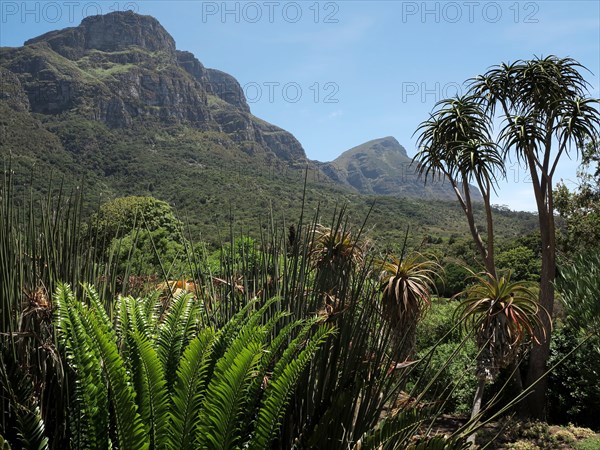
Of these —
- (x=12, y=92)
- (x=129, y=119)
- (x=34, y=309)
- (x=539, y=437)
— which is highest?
(x=12, y=92)

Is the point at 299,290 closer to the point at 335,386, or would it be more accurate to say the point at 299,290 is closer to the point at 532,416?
the point at 335,386

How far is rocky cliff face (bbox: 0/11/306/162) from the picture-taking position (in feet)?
378

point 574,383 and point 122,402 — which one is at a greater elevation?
point 122,402

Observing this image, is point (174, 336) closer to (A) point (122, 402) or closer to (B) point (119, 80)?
(A) point (122, 402)

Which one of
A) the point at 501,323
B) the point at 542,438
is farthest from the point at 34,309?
the point at 542,438

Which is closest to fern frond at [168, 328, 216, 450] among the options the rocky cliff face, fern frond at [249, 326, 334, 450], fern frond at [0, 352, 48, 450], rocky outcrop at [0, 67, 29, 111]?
fern frond at [249, 326, 334, 450]

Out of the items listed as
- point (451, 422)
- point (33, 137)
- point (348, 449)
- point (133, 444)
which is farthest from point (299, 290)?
point (33, 137)

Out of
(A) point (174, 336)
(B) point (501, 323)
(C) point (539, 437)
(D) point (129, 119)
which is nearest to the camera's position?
(A) point (174, 336)

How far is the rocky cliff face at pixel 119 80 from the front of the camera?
4535 inches

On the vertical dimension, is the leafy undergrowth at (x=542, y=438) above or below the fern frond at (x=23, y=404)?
below

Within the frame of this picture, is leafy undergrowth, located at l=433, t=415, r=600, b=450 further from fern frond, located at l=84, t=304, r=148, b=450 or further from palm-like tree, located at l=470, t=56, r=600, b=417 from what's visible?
fern frond, located at l=84, t=304, r=148, b=450

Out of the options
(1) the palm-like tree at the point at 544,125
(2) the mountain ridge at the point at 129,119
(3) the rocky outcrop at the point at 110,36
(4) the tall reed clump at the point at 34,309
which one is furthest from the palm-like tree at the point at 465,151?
(3) the rocky outcrop at the point at 110,36

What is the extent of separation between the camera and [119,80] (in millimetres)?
137250

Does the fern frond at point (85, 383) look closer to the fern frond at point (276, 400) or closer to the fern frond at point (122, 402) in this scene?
the fern frond at point (122, 402)
